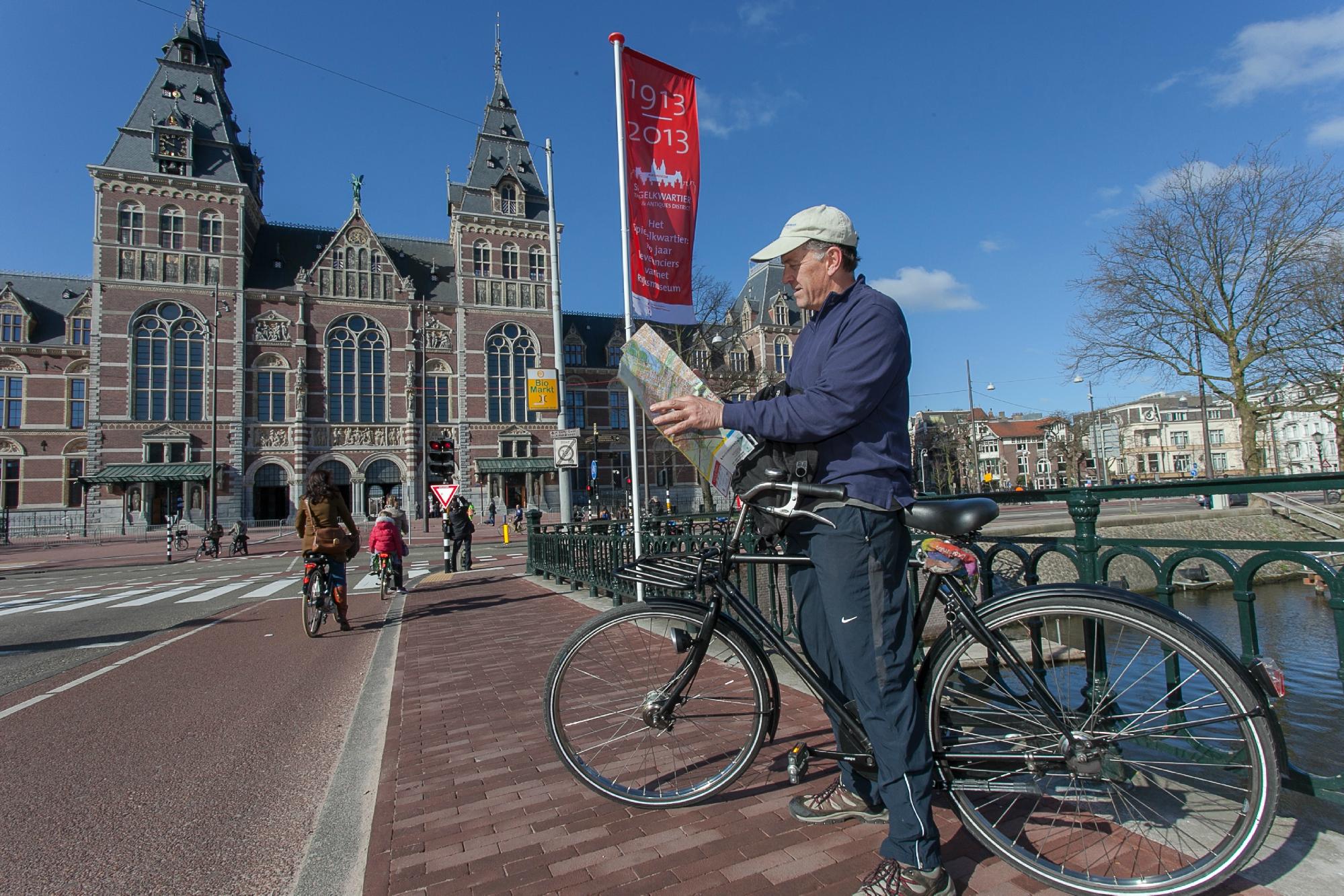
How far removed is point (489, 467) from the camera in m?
40.0

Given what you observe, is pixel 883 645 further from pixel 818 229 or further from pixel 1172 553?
pixel 1172 553

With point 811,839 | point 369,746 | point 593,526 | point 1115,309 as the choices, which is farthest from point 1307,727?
point 1115,309

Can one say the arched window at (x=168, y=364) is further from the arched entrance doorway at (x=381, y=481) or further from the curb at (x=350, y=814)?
the curb at (x=350, y=814)

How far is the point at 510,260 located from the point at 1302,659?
1624 inches

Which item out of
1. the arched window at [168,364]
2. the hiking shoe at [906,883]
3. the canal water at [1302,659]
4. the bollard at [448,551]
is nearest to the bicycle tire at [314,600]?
the hiking shoe at [906,883]

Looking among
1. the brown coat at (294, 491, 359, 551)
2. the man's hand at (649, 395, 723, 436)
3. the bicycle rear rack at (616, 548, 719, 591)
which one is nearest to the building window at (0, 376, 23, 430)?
the brown coat at (294, 491, 359, 551)

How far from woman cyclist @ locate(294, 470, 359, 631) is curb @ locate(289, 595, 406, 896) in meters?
3.24

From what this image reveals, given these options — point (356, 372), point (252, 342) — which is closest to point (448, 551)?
point (356, 372)

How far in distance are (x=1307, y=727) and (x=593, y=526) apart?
7.63 m

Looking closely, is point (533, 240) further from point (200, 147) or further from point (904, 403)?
point (904, 403)

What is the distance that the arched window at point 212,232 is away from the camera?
119 feet

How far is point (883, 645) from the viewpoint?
1.99 meters

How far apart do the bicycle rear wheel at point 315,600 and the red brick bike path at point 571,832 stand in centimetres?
399

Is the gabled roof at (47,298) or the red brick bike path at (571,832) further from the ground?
A: the gabled roof at (47,298)
